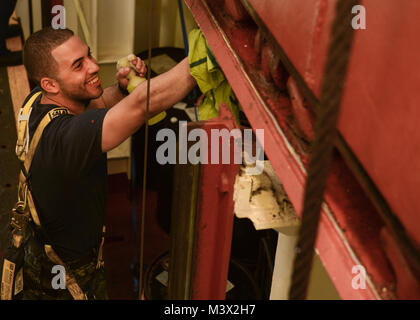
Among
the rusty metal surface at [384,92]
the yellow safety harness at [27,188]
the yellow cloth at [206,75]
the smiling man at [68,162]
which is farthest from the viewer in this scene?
the yellow safety harness at [27,188]

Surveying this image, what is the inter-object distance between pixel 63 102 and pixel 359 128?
6.52 feet

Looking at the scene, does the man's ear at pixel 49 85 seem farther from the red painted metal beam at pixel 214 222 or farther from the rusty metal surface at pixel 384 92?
the rusty metal surface at pixel 384 92

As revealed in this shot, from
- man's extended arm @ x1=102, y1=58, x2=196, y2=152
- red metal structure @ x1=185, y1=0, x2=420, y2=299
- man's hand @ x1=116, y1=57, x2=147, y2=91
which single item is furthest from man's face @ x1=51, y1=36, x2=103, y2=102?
red metal structure @ x1=185, y1=0, x2=420, y2=299

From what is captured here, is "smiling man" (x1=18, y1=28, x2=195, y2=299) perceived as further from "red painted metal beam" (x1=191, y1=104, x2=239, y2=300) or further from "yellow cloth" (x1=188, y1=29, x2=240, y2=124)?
"red painted metal beam" (x1=191, y1=104, x2=239, y2=300)

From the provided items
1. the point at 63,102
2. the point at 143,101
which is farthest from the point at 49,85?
the point at 143,101

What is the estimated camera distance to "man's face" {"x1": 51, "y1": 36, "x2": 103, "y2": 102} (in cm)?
258

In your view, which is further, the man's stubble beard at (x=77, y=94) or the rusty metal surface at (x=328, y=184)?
the man's stubble beard at (x=77, y=94)

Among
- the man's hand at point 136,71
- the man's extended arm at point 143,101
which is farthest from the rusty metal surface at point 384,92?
the man's hand at point 136,71

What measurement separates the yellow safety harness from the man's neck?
5 cm

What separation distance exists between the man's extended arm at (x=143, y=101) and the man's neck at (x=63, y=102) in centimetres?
46

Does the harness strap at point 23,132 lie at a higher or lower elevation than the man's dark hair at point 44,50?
lower

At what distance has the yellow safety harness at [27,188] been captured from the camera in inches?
95.9

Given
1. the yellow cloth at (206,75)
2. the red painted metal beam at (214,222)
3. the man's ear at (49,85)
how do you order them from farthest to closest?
the man's ear at (49,85)
the yellow cloth at (206,75)
the red painted metal beam at (214,222)

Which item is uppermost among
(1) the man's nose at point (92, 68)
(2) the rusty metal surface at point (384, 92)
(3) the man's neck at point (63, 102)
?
(2) the rusty metal surface at point (384, 92)
